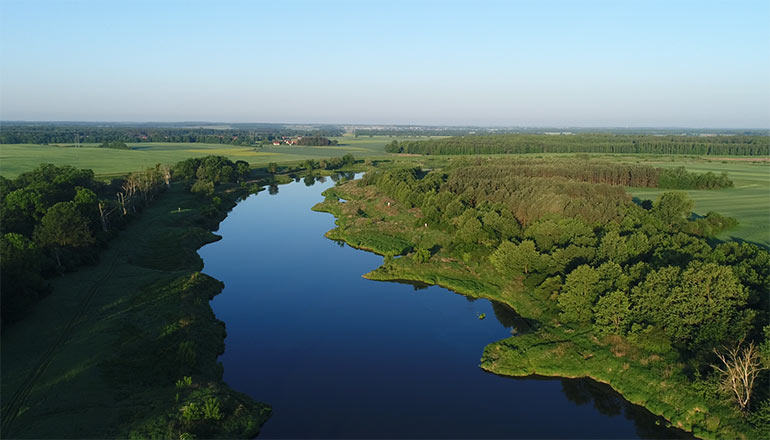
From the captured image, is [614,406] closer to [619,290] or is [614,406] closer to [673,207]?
[619,290]

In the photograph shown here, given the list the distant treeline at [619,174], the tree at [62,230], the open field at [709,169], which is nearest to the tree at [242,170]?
the open field at [709,169]

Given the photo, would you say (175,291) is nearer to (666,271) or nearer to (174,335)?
(174,335)

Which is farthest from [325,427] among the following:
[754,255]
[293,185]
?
[293,185]

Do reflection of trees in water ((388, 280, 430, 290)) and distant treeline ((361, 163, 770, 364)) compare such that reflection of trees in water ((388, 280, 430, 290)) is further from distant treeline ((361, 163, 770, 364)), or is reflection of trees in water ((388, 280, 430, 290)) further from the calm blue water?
distant treeline ((361, 163, 770, 364))

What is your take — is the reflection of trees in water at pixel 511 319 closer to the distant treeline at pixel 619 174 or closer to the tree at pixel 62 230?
the tree at pixel 62 230

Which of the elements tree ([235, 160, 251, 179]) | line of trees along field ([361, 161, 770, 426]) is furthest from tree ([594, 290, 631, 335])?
tree ([235, 160, 251, 179])
